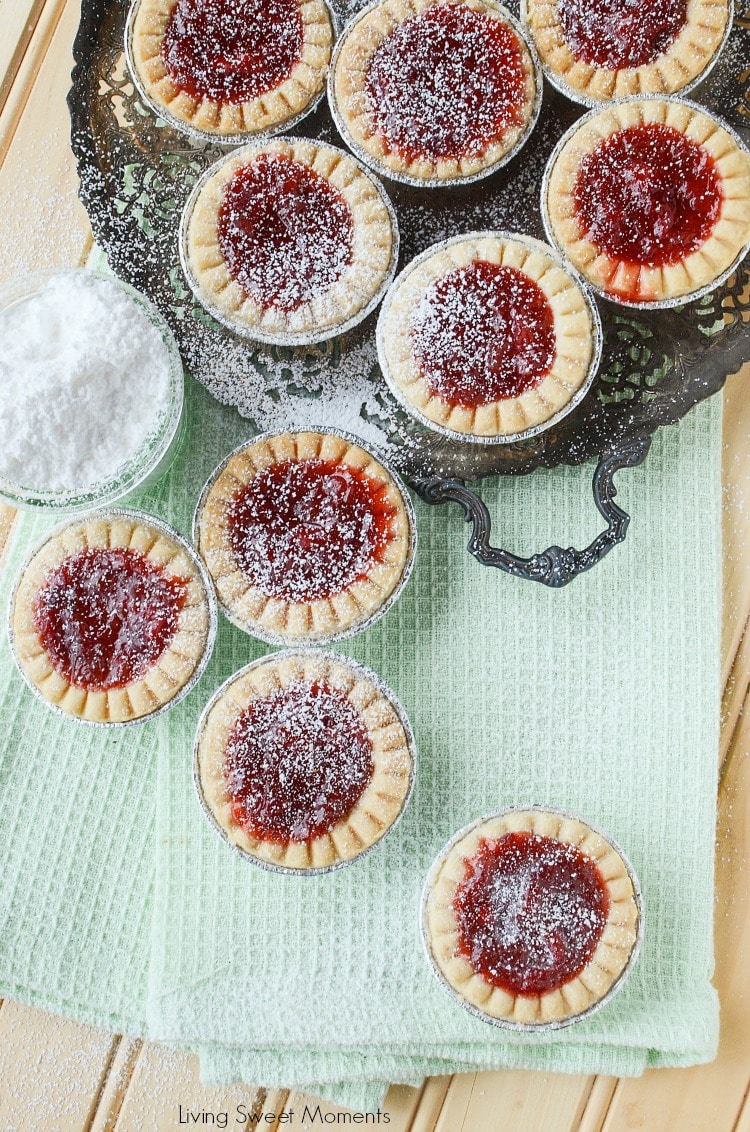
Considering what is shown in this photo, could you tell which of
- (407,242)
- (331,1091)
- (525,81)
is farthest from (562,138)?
(331,1091)

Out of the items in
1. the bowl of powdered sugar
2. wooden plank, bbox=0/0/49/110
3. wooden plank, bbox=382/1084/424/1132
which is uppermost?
wooden plank, bbox=0/0/49/110

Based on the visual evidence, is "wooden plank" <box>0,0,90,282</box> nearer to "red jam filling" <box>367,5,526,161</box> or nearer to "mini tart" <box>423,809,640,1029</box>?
"red jam filling" <box>367,5,526,161</box>

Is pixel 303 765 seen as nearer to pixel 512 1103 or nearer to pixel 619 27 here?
pixel 512 1103

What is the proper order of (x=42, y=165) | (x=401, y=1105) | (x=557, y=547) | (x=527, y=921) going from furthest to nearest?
(x=42, y=165)
(x=401, y=1105)
(x=557, y=547)
(x=527, y=921)

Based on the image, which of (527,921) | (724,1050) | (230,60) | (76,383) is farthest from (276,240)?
(724,1050)

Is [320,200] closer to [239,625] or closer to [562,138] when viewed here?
[562,138]

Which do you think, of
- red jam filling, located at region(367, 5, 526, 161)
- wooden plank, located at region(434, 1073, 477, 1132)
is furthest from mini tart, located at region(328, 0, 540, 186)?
wooden plank, located at region(434, 1073, 477, 1132)

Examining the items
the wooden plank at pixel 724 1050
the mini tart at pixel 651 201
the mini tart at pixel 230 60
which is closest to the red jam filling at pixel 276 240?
the mini tart at pixel 230 60
